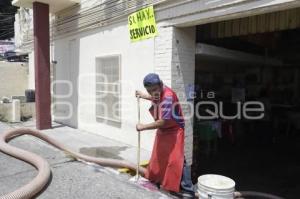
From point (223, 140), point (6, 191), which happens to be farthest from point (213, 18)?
point (223, 140)

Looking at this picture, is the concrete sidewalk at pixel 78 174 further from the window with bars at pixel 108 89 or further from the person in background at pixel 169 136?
the window with bars at pixel 108 89

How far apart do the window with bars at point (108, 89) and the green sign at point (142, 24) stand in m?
0.89

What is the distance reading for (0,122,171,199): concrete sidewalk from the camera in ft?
16.4

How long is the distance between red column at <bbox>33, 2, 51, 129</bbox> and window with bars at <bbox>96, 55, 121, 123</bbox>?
1691 mm

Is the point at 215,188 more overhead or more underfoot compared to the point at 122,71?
more underfoot

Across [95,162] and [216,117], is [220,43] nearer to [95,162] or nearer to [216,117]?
[216,117]

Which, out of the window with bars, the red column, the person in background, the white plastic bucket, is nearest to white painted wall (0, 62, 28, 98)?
the red column

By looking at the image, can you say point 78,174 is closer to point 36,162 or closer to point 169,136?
point 36,162

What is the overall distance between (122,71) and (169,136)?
3.25 meters

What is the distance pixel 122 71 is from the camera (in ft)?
25.9

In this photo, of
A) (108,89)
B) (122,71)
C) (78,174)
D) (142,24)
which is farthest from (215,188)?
(108,89)

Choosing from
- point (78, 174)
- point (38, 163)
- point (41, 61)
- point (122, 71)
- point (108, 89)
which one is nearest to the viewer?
point (78, 174)

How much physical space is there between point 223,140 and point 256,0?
594 cm

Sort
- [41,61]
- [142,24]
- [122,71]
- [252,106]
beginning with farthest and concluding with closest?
[252,106] → [41,61] → [122,71] → [142,24]
